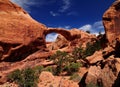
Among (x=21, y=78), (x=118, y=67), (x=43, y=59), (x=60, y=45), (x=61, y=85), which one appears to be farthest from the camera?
(x=60, y=45)

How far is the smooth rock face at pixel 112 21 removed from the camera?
31.9 m

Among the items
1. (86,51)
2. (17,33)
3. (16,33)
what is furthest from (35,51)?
(86,51)

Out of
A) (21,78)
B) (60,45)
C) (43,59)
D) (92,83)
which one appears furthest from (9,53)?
(60,45)

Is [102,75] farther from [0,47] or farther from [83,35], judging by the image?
[83,35]

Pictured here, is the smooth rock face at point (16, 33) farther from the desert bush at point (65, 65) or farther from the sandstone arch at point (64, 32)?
the desert bush at point (65, 65)

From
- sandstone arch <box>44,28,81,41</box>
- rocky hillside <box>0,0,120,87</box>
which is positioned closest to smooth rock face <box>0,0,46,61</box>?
rocky hillside <box>0,0,120,87</box>

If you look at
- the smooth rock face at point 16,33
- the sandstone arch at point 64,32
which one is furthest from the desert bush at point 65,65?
the sandstone arch at point 64,32

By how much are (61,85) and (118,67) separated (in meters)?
4.50

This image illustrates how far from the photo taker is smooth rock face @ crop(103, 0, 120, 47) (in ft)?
105

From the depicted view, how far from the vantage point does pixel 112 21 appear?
107 feet

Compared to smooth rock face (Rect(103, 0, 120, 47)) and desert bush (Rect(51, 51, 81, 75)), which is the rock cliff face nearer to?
desert bush (Rect(51, 51, 81, 75))

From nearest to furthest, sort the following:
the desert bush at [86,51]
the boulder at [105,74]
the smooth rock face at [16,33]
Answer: the boulder at [105,74], the desert bush at [86,51], the smooth rock face at [16,33]

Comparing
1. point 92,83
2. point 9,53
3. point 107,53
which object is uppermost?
point 9,53

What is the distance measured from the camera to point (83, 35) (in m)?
51.3
